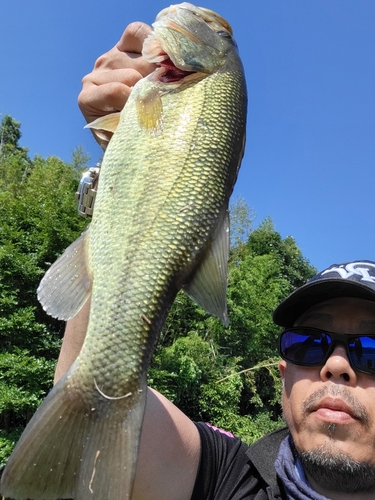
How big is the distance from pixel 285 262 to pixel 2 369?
23.4 meters

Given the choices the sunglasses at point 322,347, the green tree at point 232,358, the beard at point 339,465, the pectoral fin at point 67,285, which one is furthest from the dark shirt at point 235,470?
the green tree at point 232,358

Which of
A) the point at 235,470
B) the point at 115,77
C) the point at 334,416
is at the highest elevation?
the point at 115,77

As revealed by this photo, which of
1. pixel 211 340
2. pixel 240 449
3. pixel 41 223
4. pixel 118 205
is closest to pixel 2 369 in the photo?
pixel 41 223

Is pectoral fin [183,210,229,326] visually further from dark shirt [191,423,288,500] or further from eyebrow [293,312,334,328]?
Answer: dark shirt [191,423,288,500]

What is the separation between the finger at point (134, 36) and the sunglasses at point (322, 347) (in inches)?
63.1

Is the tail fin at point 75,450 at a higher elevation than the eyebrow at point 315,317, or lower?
lower

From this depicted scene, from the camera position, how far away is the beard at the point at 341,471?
71.8 inches

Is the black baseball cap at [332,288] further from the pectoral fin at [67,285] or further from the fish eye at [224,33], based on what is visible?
the fish eye at [224,33]

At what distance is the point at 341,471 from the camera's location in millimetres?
A: 1825

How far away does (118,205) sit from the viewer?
1.58m

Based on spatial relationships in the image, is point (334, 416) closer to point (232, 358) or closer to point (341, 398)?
point (341, 398)

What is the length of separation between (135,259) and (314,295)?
112 centimetres

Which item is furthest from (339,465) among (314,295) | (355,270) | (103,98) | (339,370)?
(103,98)

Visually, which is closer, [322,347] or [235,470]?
[322,347]
